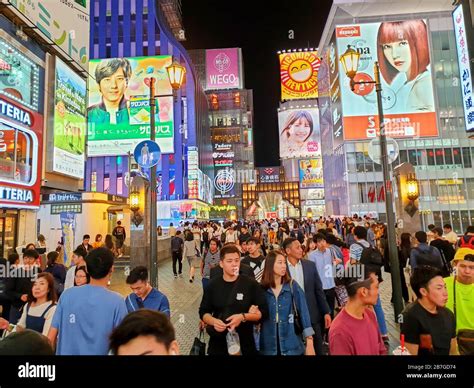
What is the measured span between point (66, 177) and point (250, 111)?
9095 centimetres

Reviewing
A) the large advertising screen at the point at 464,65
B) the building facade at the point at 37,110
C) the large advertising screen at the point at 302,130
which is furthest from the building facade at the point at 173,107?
the large advertising screen at the point at 302,130

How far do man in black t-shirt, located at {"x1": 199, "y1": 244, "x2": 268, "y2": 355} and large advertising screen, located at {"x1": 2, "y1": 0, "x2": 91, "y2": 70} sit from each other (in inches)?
878

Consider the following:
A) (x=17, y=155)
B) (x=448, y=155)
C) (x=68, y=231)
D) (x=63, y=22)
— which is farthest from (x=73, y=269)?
(x=448, y=155)

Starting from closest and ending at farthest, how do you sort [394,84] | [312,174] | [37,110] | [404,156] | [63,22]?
[37,110], [63,22], [404,156], [394,84], [312,174]

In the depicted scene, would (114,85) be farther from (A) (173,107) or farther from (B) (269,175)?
(B) (269,175)

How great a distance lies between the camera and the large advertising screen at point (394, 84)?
4231 centimetres

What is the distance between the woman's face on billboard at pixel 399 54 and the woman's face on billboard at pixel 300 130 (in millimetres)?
52760

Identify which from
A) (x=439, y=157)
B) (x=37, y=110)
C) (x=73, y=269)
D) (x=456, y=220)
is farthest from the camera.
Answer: (x=439, y=157)

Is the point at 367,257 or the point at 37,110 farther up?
the point at 37,110

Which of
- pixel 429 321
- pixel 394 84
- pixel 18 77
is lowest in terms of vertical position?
pixel 429 321

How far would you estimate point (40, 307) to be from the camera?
3.94m

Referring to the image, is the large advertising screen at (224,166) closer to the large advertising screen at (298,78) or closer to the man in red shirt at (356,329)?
the large advertising screen at (298,78)

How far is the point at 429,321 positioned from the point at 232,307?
185 cm

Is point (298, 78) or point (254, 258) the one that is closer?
point (254, 258)
